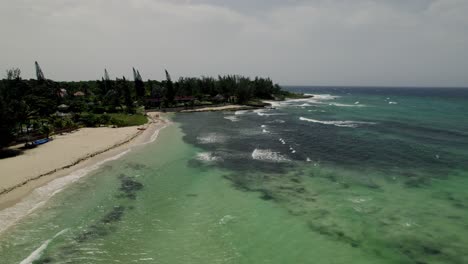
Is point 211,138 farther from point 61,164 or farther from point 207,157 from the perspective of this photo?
point 61,164

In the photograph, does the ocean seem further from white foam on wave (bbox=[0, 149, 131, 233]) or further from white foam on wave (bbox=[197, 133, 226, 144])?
white foam on wave (bbox=[197, 133, 226, 144])

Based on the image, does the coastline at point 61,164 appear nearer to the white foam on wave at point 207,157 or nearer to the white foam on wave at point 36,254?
the white foam on wave at point 36,254

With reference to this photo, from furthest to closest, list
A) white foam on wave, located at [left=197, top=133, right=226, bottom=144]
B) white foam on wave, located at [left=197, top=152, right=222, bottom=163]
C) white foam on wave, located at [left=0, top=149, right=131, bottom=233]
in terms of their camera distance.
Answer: white foam on wave, located at [left=197, top=133, right=226, bottom=144], white foam on wave, located at [left=197, top=152, right=222, bottom=163], white foam on wave, located at [left=0, top=149, right=131, bottom=233]

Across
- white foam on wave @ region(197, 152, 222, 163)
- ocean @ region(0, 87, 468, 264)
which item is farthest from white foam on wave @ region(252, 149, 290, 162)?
white foam on wave @ region(197, 152, 222, 163)

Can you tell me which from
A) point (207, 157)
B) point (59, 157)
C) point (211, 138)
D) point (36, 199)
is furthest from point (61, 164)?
point (211, 138)

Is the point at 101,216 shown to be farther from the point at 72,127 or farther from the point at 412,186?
the point at 72,127

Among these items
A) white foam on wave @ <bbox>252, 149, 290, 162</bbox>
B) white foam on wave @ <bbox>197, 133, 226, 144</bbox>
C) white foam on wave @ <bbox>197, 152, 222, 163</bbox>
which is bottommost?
white foam on wave @ <bbox>252, 149, 290, 162</bbox>

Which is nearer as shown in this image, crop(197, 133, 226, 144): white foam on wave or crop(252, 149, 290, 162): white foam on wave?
crop(252, 149, 290, 162): white foam on wave

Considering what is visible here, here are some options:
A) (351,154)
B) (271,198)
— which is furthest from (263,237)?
(351,154)
